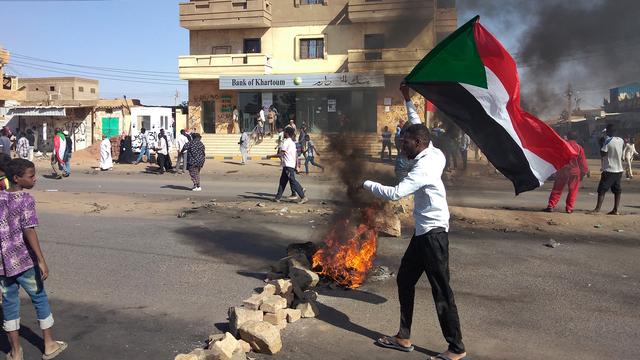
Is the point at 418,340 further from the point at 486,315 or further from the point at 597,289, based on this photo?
the point at 597,289

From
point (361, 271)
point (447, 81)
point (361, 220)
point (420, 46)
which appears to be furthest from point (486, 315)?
point (420, 46)

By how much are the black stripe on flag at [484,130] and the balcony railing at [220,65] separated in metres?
22.9

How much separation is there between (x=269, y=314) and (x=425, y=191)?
5.59 ft

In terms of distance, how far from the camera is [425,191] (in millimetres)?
3941

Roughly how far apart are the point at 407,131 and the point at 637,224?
23.6ft

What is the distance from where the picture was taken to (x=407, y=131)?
4.04 m

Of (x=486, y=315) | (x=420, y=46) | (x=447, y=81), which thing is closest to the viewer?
(x=486, y=315)

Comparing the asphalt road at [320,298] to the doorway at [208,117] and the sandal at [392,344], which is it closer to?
the sandal at [392,344]

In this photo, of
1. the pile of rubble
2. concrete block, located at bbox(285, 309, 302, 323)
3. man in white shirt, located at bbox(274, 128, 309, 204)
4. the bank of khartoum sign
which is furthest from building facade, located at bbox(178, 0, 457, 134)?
concrete block, located at bbox(285, 309, 302, 323)

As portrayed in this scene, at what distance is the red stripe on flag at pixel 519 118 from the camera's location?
15.6 ft

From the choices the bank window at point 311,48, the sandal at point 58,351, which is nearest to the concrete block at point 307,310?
the sandal at point 58,351

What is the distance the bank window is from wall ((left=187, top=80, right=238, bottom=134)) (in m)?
4.57

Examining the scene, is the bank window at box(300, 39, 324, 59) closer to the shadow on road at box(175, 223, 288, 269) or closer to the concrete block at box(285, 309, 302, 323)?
the shadow on road at box(175, 223, 288, 269)

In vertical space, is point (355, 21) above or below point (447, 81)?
above
